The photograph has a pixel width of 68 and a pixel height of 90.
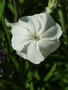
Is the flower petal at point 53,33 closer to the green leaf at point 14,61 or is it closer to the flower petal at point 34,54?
the flower petal at point 34,54

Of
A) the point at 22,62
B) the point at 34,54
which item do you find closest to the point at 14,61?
the point at 22,62

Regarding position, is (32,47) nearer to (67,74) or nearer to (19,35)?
(19,35)

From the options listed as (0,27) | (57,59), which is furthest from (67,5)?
(0,27)

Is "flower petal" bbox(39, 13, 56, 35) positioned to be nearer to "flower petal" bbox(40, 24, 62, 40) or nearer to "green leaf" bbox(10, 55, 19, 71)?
"flower petal" bbox(40, 24, 62, 40)

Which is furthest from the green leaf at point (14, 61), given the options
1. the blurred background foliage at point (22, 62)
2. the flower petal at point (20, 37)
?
the flower petal at point (20, 37)

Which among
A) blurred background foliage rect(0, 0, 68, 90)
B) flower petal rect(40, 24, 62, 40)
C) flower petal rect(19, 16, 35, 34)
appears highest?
flower petal rect(19, 16, 35, 34)

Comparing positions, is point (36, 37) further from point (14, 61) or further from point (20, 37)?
point (14, 61)

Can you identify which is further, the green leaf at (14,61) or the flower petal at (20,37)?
the green leaf at (14,61)

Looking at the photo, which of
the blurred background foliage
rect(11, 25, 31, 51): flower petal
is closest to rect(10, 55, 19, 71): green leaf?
the blurred background foliage
